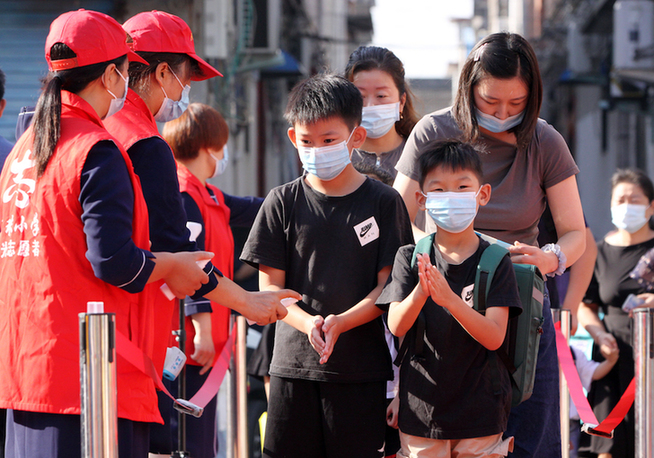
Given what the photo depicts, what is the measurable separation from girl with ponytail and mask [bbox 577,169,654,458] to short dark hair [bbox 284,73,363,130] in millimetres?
2814

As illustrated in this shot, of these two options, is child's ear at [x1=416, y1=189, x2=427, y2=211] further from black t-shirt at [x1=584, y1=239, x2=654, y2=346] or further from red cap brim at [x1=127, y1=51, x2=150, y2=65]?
black t-shirt at [x1=584, y1=239, x2=654, y2=346]

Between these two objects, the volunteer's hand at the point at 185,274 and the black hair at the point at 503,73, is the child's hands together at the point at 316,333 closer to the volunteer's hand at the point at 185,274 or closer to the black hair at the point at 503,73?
the volunteer's hand at the point at 185,274

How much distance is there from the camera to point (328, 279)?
3094 millimetres

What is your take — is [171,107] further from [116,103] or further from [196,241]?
[196,241]

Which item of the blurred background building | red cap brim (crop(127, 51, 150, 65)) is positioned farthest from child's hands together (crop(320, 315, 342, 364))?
the blurred background building

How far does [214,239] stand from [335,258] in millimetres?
1337

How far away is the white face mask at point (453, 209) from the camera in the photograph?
2.95 metres

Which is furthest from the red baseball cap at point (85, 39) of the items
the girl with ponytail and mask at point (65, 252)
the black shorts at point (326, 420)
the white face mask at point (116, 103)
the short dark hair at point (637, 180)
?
the short dark hair at point (637, 180)

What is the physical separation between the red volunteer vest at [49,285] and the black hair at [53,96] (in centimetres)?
3

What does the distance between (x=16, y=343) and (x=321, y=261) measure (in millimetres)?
1153

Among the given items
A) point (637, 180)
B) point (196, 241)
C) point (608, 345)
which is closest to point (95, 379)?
point (196, 241)

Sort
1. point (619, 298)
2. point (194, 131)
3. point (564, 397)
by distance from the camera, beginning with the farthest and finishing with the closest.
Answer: point (619, 298) → point (564, 397) → point (194, 131)

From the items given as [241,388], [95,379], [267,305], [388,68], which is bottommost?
[241,388]

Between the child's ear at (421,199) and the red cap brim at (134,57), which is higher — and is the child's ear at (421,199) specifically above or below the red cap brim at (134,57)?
below
